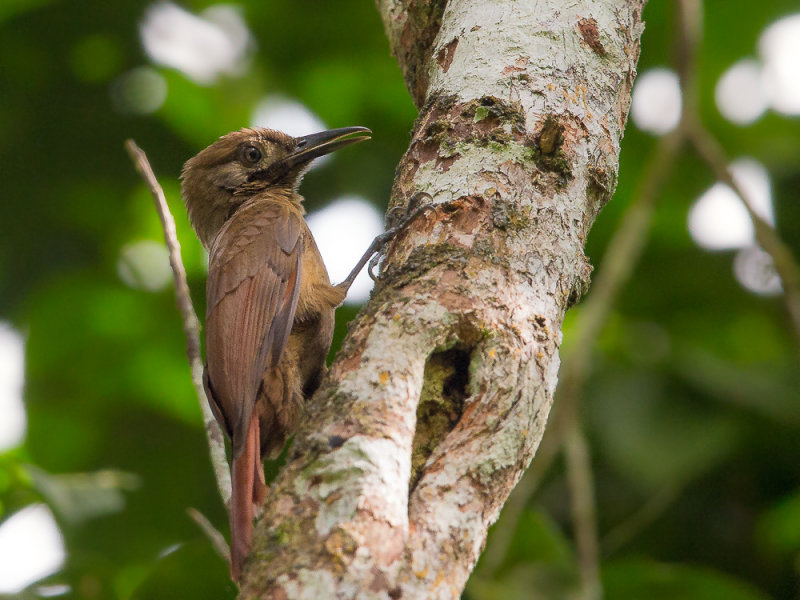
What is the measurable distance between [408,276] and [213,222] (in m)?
2.29

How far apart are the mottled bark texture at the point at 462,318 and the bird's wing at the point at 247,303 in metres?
0.71

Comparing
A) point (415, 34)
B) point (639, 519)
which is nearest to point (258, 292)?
point (415, 34)

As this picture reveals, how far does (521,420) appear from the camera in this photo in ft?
7.14

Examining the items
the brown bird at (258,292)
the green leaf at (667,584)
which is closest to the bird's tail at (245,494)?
the brown bird at (258,292)

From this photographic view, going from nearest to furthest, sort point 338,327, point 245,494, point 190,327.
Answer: point 245,494
point 190,327
point 338,327

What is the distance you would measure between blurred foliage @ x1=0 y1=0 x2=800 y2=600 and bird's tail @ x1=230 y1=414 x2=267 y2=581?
1.23 m

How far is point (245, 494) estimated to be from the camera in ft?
8.45

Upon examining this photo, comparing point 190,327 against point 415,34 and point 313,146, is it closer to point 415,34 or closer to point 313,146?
point 415,34

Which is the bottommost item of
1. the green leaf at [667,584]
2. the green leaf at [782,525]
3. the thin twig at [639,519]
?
the green leaf at [782,525]

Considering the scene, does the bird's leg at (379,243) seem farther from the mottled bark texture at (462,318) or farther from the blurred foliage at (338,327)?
the blurred foliage at (338,327)

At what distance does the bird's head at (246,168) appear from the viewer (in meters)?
4.40

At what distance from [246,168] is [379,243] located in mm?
1451

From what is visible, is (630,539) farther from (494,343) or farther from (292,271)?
(494,343)

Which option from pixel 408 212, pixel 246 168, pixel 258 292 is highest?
pixel 246 168
